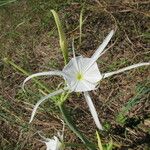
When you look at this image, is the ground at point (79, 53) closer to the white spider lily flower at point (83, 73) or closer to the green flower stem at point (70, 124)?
the green flower stem at point (70, 124)

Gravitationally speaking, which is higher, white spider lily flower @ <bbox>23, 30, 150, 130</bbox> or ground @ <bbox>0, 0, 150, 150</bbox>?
ground @ <bbox>0, 0, 150, 150</bbox>

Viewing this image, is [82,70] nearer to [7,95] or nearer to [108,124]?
[108,124]

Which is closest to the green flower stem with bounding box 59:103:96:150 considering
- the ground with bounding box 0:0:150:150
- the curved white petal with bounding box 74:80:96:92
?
the curved white petal with bounding box 74:80:96:92

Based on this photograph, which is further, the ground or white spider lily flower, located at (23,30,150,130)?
the ground

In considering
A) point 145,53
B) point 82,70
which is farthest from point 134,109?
point 82,70

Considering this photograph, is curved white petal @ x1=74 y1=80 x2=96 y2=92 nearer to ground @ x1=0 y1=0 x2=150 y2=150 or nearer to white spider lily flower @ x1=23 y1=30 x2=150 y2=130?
white spider lily flower @ x1=23 y1=30 x2=150 y2=130

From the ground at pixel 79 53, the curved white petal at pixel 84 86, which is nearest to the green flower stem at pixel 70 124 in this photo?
the curved white petal at pixel 84 86

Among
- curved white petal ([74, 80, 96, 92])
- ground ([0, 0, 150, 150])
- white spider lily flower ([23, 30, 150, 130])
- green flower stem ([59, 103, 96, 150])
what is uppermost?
ground ([0, 0, 150, 150])

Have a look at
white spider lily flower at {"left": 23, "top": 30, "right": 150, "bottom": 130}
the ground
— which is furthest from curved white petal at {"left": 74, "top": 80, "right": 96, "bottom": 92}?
the ground

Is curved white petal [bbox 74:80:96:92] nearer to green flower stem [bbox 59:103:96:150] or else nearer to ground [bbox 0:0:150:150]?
green flower stem [bbox 59:103:96:150]
